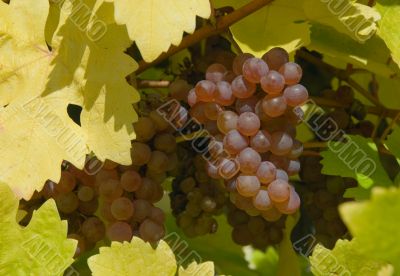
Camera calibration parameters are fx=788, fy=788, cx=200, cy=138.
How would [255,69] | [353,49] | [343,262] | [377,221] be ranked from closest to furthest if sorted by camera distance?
[377,221], [343,262], [255,69], [353,49]

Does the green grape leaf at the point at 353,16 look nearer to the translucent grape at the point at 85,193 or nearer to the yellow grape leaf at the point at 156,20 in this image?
the yellow grape leaf at the point at 156,20

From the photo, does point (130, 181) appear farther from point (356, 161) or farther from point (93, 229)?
point (356, 161)

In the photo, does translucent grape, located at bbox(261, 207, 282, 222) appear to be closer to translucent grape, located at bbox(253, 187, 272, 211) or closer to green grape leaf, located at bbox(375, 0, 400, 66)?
translucent grape, located at bbox(253, 187, 272, 211)

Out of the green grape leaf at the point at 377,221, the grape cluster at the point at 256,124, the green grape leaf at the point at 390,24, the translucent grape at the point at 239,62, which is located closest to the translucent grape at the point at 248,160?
the grape cluster at the point at 256,124

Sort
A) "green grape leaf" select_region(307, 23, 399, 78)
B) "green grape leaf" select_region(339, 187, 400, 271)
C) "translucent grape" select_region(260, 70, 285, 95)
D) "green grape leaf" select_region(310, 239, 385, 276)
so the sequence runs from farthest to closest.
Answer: "green grape leaf" select_region(307, 23, 399, 78) < "translucent grape" select_region(260, 70, 285, 95) < "green grape leaf" select_region(310, 239, 385, 276) < "green grape leaf" select_region(339, 187, 400, 271)

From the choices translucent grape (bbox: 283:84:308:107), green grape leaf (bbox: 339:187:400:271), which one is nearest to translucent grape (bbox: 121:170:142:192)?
translucent grape (bbox: 283:84:308:107)

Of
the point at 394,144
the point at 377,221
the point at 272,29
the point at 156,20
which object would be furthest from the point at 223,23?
the point at 377,221
